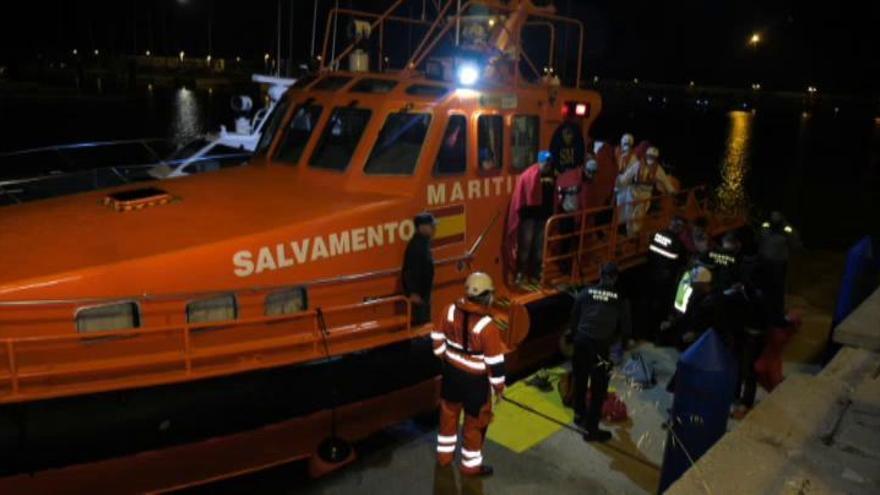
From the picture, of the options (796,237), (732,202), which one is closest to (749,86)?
(732,202)

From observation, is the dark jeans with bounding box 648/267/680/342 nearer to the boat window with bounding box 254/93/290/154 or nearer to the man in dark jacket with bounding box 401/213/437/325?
the man in dark jacket with bounding box 401/213/437/325

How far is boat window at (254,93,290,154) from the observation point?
598 cm

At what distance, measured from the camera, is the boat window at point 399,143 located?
531 cm

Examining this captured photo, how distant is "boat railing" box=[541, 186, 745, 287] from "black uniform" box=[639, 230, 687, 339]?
311 mm

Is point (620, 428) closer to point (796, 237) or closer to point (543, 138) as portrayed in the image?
point (543, 138)

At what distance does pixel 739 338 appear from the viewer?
5211 mm

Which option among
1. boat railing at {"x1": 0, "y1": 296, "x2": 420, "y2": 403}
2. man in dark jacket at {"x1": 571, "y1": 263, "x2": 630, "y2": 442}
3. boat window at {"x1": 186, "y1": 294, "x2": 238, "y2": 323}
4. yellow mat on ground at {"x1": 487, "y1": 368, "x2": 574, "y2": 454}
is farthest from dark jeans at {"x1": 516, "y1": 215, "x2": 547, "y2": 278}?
boat window at {"x1": 186, "y1": 294, "x2": 238, "y2": 323}

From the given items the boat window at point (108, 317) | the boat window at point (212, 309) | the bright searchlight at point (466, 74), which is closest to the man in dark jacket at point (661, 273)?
the bright searchlight at point (466, 74)

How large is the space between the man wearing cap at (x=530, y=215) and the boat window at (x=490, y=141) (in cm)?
27

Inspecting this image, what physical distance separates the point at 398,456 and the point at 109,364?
2.00 metres

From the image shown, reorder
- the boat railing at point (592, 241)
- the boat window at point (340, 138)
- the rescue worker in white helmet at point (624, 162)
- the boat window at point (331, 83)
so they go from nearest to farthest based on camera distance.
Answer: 1. the boat window at point (340, 138)
2. the boat window at point (331, 83)
3. the boat railing at point (592, 241)
4. the rescue worker in white helmet at point (624, 162)

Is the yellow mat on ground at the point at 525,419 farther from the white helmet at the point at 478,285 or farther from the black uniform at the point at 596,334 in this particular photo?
the white helmet at the point at 478,285

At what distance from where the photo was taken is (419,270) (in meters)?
4.83

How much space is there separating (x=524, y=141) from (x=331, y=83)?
168 cm
